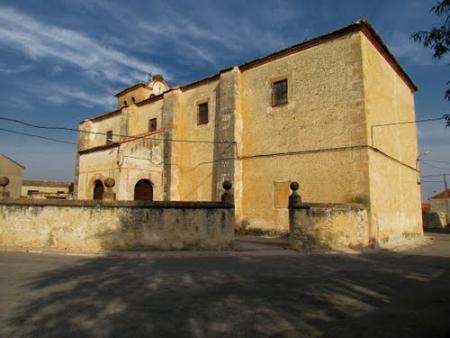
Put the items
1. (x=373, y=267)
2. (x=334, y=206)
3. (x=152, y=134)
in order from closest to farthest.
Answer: (x=373, y=267)
(x=334, y=206)
(x=152, y=134)

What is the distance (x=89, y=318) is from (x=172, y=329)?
1101 mm

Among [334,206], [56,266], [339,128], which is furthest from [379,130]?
[56,266]

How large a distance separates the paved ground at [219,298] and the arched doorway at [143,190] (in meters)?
→ 8.28

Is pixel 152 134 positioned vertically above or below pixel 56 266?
above

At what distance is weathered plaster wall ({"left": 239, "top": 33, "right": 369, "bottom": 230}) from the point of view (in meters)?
12.6

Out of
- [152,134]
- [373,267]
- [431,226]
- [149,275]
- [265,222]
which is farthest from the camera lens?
[431,226]

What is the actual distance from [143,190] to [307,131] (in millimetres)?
8630

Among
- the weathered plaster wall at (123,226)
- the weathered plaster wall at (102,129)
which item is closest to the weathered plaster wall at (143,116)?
the weathered plaster wall at (102,129)

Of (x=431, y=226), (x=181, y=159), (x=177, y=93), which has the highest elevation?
(x=177, y=93)

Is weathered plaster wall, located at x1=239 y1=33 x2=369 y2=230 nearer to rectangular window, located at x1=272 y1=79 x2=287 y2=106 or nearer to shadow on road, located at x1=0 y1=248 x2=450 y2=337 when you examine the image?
rectangular window, located at x1=272 y1=79 x2=287 y2=106

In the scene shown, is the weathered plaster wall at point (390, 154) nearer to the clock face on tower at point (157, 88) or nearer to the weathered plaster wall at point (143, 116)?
the weathered plaster wall at point (143, 116)

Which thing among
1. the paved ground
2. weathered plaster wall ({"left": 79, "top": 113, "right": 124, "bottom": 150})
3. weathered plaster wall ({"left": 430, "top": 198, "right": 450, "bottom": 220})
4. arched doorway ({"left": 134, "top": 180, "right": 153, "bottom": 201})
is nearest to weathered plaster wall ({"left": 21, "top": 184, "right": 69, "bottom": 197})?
weathered plaster wall ({"left": 79, "top": 113, "right": 124, "bottom": 150})

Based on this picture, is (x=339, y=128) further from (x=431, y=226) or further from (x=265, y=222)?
(x=431, y=226)

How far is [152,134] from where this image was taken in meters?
17.9
